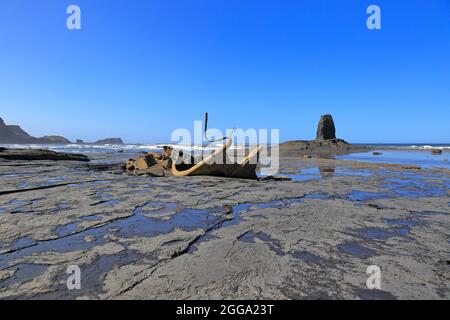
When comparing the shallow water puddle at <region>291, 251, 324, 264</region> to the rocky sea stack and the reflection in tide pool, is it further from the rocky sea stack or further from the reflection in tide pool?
the rocky sea stack

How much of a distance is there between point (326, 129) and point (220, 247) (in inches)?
2000

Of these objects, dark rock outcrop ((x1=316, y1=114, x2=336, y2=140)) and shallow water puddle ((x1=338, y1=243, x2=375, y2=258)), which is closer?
shallow water puddle ((x1=338, y1=243, x2=375, y2=258))

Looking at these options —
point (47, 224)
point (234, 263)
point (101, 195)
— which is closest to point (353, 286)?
point (234, 263)

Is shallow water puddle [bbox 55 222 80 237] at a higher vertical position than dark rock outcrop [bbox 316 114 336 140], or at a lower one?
lower

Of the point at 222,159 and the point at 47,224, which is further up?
the point at 222,159

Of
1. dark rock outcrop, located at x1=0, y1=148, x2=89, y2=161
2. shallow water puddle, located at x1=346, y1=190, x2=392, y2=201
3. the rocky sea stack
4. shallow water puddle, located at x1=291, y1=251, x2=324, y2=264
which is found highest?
the rocky sea stack

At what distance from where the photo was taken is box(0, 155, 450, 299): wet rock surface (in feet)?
6.38

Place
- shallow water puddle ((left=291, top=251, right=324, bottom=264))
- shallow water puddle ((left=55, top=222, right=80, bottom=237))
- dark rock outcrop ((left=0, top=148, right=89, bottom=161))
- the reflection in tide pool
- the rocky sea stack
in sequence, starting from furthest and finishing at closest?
1. the rocky sea stack
2. the reflection in tide pool
3. dark rock outcrop ((left=0, top=148, right=89, bottom=161))
4. shallow water puddle ((left=55, top=222, right=80, bottom=237))
5. shallow water puddle ((left=291, top=251, right=324, bottom=264))

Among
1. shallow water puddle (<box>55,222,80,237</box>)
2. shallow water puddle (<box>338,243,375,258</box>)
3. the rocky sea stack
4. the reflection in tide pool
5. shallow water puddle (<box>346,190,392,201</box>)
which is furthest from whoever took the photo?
the rocky sea stack

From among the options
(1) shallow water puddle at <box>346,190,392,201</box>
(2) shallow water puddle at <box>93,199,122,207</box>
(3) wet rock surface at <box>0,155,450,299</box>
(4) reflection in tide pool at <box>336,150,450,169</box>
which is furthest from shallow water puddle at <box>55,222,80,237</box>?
(4) reflection in tide pool at <box>336,150,450,169</box>

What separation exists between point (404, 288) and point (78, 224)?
356 cm

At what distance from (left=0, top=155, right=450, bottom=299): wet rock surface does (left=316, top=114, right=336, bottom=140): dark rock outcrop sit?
46.7m

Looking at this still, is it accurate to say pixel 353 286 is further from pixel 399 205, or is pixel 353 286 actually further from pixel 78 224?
pixel 399 205

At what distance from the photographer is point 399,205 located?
488cm
